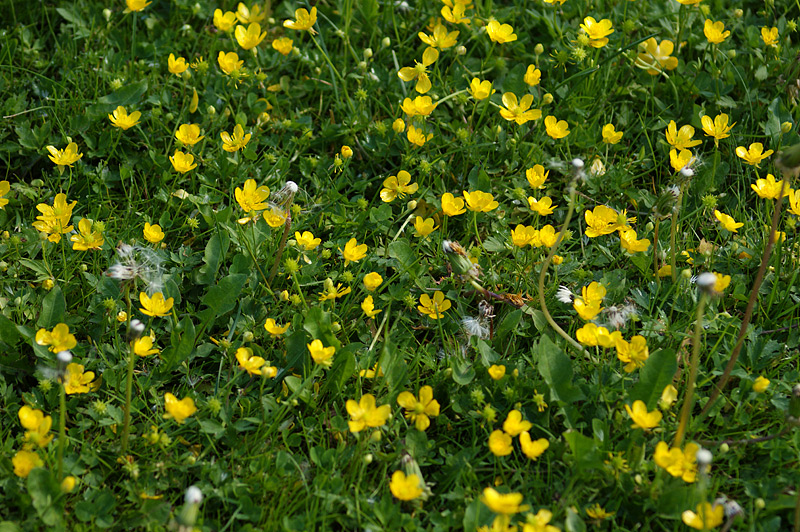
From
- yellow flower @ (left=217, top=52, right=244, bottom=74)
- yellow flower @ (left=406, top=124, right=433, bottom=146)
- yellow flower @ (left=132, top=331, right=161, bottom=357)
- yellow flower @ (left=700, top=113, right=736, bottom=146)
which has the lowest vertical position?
yellow flower @ (left=132, top=331, right=161, bottom=357)

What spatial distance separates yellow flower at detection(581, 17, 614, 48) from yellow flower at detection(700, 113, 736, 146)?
0.52 metres

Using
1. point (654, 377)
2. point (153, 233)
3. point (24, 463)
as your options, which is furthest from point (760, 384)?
point (24, 463)

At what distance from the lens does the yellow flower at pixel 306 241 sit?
2.97 metres

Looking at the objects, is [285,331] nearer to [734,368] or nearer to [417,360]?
[417,360]

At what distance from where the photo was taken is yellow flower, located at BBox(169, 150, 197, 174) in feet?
10.3

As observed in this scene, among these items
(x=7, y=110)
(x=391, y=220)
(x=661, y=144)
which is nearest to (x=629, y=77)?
(x=661, y=144)

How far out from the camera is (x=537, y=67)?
366cm

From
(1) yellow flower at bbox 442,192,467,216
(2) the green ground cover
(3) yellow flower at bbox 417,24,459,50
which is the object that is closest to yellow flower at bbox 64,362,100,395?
(2) the green ground cover

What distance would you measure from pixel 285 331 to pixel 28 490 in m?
0.91

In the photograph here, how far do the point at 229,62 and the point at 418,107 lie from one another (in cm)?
86

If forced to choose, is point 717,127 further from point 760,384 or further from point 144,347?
point 144,347

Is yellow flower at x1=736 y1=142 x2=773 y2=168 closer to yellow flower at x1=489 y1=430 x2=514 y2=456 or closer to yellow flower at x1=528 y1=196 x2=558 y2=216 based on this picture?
yellow flower at x1=528 y1=196 x2=558 y2=216

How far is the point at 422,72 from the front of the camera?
3410 millimetres

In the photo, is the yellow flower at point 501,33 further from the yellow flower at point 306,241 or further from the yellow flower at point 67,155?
the yellow flower at point 67,155
